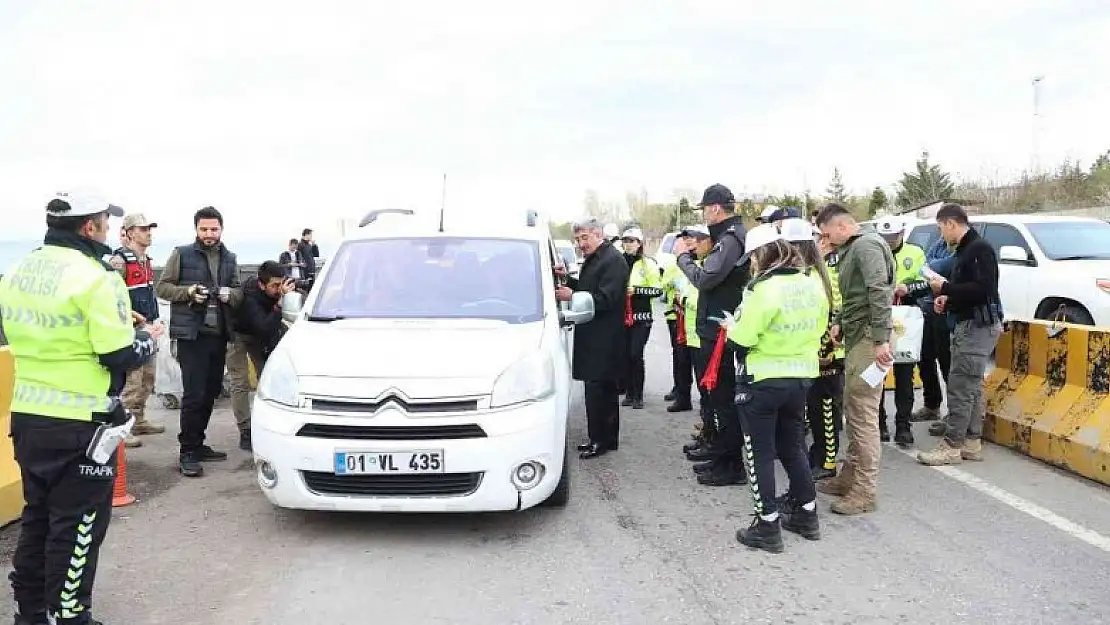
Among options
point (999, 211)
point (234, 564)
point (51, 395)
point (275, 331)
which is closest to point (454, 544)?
point (234, 564)

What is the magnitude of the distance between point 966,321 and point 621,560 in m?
3.54

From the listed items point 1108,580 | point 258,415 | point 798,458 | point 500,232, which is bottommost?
point 1108,580

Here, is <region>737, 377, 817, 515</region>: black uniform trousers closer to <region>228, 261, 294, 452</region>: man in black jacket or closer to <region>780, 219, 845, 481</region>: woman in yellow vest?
<region>780, 219, 845, 481</region>: woman in yellow vest

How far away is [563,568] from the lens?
4391 millimetres

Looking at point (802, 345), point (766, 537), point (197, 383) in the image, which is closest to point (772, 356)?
point (802, 345)

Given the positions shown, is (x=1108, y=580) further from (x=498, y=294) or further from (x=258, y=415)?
(x=258, y=415)

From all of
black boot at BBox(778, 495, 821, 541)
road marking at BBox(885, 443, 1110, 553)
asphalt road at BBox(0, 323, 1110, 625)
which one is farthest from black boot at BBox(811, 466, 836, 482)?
black boot at BBox(778, 495, 821, 541)

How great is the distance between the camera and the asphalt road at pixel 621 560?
3.88m

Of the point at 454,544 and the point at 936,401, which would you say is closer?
the point at 454,544

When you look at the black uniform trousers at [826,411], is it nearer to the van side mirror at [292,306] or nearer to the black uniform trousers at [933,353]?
the black uniform trousers at [933,353]

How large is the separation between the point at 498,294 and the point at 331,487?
5.97ft

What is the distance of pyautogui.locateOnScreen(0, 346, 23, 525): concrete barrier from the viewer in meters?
4.96

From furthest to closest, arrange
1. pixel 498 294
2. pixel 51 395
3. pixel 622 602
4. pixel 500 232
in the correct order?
pixel 500 232
pixel 498 294
pixel 622 602
pixel 51 395

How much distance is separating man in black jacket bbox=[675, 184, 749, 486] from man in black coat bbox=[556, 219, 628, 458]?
0.67m
